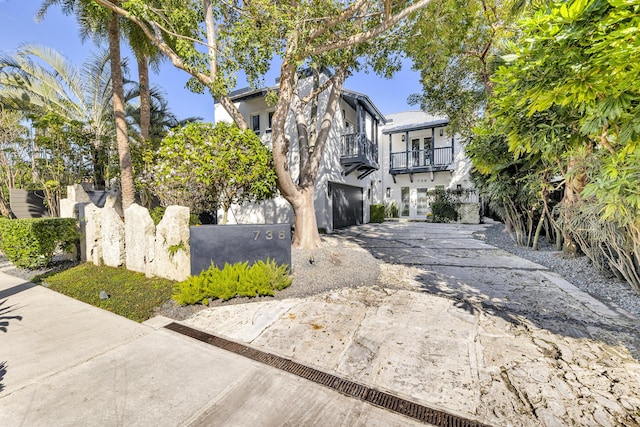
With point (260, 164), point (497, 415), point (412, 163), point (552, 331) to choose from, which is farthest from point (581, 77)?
point (412, 163)

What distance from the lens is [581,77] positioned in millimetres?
1875

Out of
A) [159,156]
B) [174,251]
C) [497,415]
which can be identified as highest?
[159,156]

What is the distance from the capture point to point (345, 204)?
45.3 feet

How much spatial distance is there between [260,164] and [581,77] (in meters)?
5.48

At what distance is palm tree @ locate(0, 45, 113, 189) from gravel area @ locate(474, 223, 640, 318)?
1724 cm

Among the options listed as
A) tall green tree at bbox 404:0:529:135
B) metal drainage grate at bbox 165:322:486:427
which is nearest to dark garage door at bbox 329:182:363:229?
tall green tree at bbox 404:0:529:135

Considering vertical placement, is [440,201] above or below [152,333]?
above

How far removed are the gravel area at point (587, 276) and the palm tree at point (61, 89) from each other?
679 inches

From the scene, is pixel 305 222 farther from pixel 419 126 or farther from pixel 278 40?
pixel 419 126

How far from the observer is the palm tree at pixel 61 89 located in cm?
1240

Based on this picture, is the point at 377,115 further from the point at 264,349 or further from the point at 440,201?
the point at 264,349

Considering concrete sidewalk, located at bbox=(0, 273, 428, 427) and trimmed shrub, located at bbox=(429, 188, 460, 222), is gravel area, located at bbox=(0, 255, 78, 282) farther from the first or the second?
trimmed shrub, located at bbox=(429, 188, 460, 222)

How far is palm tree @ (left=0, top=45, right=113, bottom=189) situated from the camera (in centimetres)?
1240

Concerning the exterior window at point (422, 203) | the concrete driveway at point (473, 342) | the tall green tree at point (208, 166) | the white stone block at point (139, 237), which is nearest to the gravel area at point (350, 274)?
the concrete driveway at point (473, 342)
